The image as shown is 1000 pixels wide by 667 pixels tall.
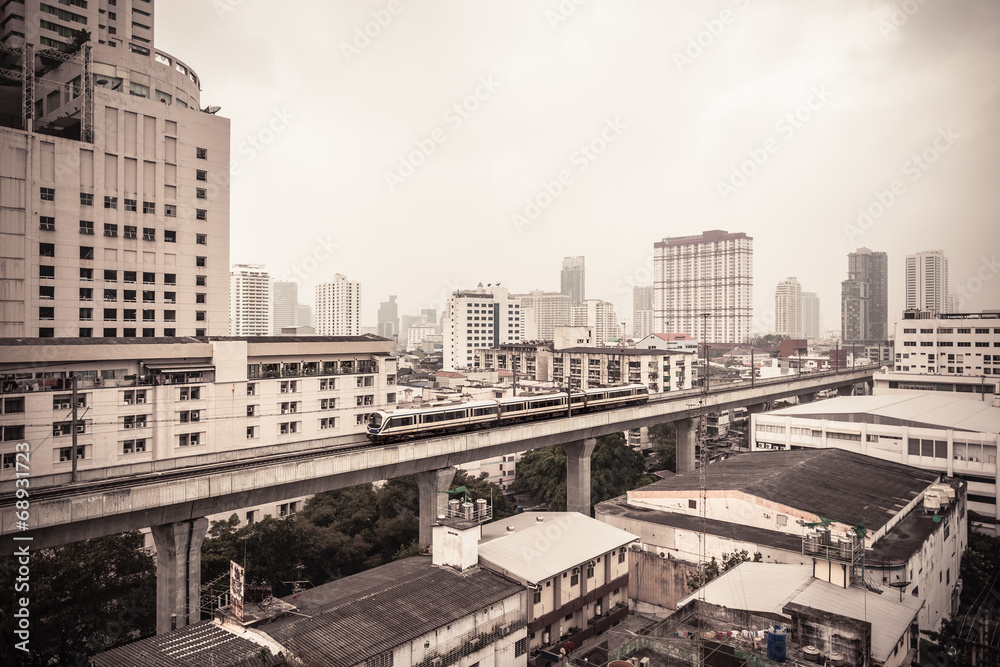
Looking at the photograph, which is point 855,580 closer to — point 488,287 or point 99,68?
point 99,68

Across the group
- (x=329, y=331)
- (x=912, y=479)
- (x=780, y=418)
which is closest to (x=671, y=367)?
(x=780, y=418)

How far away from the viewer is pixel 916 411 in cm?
4591

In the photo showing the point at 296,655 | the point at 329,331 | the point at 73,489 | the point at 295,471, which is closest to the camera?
the point at 296,655

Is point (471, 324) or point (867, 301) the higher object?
point (867, 301)

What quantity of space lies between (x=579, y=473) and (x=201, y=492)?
2393 centimetres

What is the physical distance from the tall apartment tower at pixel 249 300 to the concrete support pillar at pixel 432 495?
371ft

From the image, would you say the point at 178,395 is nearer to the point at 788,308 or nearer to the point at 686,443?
the point at 686,443

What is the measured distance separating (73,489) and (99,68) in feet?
119

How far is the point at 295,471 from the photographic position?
74.3ft

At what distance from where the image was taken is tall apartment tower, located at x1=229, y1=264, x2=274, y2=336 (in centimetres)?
Answer: 13200

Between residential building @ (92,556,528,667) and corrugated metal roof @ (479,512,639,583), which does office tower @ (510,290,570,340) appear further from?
residential building @ (92,556,528,667)

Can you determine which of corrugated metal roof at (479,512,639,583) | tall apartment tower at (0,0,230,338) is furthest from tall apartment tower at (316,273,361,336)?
corrugated metal roof at (479,512,639,583)

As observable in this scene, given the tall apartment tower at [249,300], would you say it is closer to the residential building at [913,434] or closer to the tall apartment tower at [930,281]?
the residential building at [913,434]

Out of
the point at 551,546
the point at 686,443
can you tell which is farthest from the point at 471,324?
the point at 551,546
